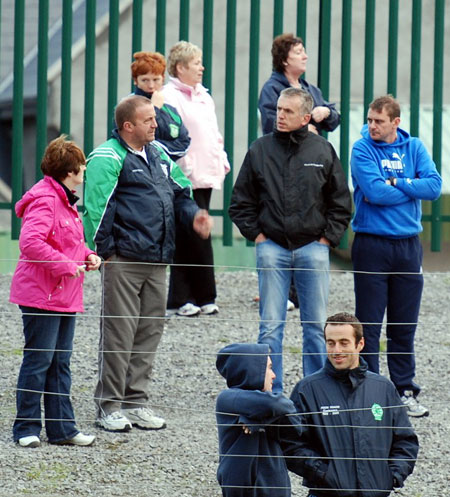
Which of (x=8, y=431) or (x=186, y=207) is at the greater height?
(x=186, y=207)

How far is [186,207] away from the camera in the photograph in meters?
7.25

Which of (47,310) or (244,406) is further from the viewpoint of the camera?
(47,310)

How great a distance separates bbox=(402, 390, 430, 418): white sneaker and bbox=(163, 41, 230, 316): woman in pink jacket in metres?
2.10

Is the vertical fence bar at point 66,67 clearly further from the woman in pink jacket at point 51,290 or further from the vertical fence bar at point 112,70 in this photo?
the woman in pink jacket at point 51,290

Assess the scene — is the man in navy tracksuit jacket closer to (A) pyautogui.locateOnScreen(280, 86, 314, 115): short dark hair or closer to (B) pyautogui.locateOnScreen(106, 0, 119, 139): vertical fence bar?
(A) pyautogui.locateOnScreen(280, 86, 314, 115): short dark hair

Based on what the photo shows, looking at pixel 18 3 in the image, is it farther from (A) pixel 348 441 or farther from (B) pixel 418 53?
(A) pixel 348 441

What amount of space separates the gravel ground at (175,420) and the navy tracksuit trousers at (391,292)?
36 cm

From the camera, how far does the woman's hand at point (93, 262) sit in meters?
6.61

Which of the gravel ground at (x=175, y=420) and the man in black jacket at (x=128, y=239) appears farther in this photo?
the man in black jacket at (x=128, y=239)

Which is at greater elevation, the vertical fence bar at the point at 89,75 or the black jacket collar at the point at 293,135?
the vertical fence bar at the point at 89,75

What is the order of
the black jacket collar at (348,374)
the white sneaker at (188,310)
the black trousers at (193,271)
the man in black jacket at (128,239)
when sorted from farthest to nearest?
the white sneaker at (188,310)
the black trousers at (193,271)
the man in black jacket at (128,239)
the black jacket collar at (348,374)

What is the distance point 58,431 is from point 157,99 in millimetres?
2488

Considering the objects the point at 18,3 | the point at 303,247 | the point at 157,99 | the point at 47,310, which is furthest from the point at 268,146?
the point at 18,3

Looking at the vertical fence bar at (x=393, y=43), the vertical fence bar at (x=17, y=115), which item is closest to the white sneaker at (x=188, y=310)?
the vertical fence bar at (x=17, y=115)
